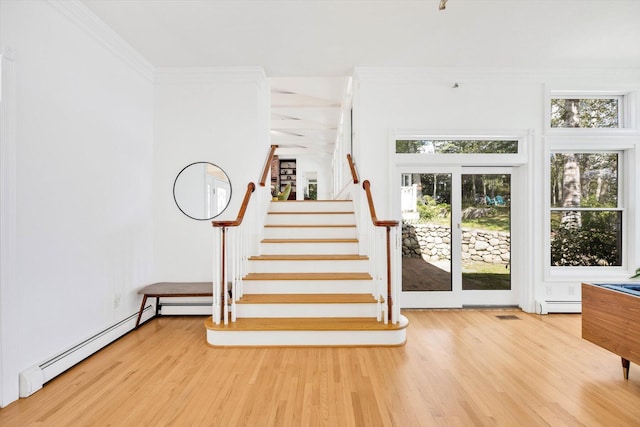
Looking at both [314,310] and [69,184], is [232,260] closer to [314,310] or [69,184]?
[314,310]

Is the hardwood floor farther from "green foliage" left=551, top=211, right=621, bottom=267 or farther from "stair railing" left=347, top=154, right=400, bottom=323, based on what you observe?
"green foliage" left=551, top=211, right=621, bottom=267

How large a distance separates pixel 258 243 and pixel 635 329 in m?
3.46

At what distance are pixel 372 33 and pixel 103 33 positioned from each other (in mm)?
2570

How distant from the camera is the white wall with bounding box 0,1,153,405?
2.33 meters

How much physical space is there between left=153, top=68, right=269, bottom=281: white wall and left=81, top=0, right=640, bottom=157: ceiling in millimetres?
258

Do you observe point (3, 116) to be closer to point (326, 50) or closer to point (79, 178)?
point (79, 178)

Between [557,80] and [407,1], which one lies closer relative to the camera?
[407,1]

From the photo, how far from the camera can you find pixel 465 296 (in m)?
4.41

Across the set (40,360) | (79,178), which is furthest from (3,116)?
(40,360)

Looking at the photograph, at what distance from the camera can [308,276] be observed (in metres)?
3.67

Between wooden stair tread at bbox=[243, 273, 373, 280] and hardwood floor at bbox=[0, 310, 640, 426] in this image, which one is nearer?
hardwood floor at bbox=[0, 310, 640, 426]

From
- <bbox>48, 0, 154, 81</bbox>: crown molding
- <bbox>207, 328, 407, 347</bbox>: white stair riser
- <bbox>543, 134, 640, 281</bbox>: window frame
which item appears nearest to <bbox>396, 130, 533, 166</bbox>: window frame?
<bbox>543, 134, 640, 281</bbox>: window frame

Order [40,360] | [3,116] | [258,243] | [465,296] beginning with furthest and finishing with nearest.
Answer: [465,296], [258,243], [40,360], [3,116]

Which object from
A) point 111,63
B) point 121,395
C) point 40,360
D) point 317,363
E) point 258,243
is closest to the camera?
point 121,395
